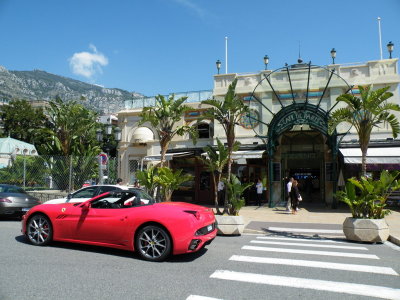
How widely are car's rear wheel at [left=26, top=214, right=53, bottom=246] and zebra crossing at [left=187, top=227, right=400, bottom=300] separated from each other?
401cm

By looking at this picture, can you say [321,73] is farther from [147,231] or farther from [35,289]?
[35,289]

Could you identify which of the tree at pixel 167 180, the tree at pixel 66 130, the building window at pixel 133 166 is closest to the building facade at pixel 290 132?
the building window at pixel 133 166

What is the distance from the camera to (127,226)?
638cm

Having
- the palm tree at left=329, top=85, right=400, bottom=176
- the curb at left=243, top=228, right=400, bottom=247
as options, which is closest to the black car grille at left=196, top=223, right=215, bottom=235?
the curb at left=243, top=228, right=400, bottom=247

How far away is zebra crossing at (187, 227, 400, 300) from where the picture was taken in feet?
15.6

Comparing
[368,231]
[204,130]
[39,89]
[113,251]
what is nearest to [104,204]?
[113,251]

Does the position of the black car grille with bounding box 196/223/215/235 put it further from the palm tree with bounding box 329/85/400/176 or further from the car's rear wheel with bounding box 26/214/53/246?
the palm tree with bounding box 329/85/400/176

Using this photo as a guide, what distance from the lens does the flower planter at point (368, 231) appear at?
28.3ft

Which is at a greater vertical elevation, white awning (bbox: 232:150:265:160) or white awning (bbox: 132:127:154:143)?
white awning (bbox: 132:127:154:143)

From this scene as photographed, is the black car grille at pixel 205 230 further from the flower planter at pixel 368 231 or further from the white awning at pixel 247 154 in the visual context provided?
the white awning at pixel 247 154

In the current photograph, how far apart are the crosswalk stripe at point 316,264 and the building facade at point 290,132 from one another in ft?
35.2

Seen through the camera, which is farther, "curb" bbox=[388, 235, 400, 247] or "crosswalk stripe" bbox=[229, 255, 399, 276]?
"curb" bbox=[388, 235, 400, 247]

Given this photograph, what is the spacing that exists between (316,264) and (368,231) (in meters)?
3.41

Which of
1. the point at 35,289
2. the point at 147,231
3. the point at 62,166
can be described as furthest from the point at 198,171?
the point at 35,289
